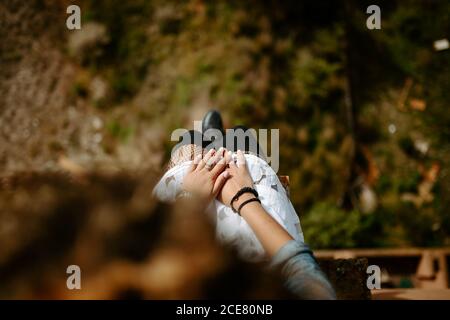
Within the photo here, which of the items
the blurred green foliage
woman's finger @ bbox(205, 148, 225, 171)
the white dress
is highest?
the blurred green foliage

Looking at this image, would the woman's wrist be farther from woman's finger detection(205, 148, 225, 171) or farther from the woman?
woman's finger detection(205, 148, 225, 171)

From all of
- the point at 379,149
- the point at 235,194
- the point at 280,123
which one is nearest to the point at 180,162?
the point at 235,194

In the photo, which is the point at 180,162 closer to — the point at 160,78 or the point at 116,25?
the point at 160,78

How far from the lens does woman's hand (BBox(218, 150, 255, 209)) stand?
2096 millimetres

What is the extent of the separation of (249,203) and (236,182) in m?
0.18

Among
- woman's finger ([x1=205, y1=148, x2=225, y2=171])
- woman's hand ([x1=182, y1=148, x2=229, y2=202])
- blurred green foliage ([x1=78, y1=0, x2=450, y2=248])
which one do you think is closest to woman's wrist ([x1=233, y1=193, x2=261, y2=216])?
woman's hand ([x1=182, y1=148, x2=229, y2=202])

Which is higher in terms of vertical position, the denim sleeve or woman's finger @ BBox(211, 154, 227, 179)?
woman's finger @ BBox(211, 154, 227, 179)

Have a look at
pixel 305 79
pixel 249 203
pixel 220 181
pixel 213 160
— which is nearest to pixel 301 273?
pixel 249 203

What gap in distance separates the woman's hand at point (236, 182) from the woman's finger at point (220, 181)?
2 cm

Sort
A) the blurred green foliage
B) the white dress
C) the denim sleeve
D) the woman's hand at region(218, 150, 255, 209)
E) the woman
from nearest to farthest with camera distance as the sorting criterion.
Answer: the denim sleeve < the woman < the white dress < the woman's hand at region(218, 150, 255, 209) < the blurred green foliage

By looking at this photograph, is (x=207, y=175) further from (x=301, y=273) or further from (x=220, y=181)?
(x=301, y=273)

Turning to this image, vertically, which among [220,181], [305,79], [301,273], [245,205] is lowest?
[301,273]

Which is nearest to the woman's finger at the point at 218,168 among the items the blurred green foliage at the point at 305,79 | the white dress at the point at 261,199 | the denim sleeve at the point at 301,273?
the white dress at the point at 261,199

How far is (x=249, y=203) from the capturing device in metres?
2.00
